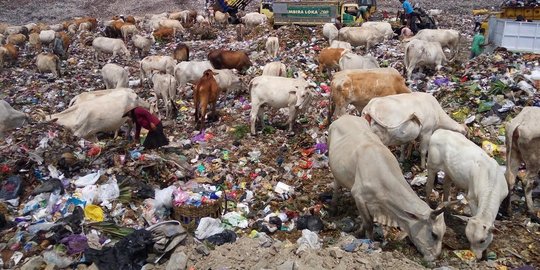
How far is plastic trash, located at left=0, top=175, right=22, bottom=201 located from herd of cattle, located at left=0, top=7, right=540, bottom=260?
2.03 metres

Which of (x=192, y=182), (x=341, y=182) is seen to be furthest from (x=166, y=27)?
(x=341, y=182)

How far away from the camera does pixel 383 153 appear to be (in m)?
5.84

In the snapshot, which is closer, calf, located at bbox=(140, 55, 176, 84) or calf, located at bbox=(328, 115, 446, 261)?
calf, located at bbox=(328, 115, 446, 261)

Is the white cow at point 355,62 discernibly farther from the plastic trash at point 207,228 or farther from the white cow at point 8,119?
the white cow at point 8,119

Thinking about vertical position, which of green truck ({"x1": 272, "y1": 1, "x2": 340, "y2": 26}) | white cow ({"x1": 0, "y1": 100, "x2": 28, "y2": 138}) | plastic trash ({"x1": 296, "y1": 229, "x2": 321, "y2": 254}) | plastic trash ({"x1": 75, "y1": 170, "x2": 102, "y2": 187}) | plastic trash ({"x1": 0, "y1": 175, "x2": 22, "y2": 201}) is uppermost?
green truck ({"x1": 272, "y1": 1, "x2": 340, "y2": 26})

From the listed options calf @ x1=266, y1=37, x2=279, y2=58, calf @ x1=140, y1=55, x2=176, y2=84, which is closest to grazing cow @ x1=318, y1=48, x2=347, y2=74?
calf @ x1=266, y1=37, x2=279, y2=58

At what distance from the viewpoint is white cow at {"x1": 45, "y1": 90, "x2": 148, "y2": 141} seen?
953cm

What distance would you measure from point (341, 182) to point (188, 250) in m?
2.24

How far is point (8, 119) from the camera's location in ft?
32.9

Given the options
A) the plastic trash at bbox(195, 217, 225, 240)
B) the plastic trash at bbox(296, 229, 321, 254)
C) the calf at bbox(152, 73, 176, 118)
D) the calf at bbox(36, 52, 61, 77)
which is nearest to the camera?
the plastic trash at bbox(296, 229, 321, 254)

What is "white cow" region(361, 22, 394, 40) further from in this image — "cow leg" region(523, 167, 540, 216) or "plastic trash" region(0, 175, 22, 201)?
"plastic trash" region(0, 175, 22, 201)

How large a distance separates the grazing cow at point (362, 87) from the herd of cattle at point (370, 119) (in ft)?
0.07

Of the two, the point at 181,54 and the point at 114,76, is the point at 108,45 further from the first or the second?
the point at 114,76

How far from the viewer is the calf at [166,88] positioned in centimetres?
1192
